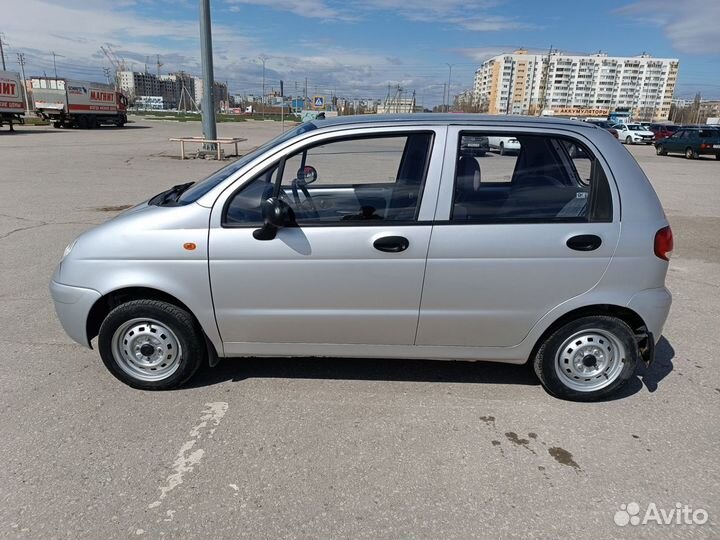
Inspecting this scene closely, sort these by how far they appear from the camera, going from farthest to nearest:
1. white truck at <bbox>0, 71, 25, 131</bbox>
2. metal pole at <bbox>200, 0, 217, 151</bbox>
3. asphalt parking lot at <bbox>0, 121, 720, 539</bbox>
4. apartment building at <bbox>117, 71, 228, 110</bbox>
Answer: apartment building at <bbox>117, 71, 228, 110</bbox>
white truck at <bbox>0, 71, 25, 131</bbox>
metal pole at <bbox>200, 0, 217, 151</bbox>
asphalt parking lot at <bbox>0, 121, 720, 539</bbox>

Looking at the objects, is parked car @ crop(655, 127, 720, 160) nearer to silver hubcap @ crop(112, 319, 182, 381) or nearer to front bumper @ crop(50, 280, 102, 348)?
silver hubcap @ crop(112, 319, 182, 381)

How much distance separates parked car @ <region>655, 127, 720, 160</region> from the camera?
26062 millimetres

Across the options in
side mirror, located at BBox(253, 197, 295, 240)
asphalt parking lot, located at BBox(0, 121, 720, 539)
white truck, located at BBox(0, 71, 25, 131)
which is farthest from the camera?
white truck, located at BBox(0, 71, 25, 131)

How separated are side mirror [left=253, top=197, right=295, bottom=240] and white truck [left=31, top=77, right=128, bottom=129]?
38.1 metres

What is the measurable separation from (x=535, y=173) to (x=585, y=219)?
48 cm

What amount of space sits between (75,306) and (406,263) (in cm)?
224

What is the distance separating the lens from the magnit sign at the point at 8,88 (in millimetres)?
29219

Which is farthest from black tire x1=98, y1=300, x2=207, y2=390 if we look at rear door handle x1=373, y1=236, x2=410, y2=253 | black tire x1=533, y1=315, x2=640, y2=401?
black tire x1=533, y1=315, x2=640, y2=401

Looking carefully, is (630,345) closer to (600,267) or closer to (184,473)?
(600,267)

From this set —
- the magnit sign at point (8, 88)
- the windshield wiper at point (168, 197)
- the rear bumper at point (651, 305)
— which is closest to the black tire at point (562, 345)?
the rear bumper at point (651, 305)

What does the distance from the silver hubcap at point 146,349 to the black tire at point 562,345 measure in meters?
2.50

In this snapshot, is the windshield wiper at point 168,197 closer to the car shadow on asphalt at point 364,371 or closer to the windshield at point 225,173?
the windshield at point 225,173

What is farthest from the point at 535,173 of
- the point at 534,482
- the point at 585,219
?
the point at 534,482

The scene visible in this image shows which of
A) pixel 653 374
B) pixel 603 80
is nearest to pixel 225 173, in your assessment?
pixel 653 374
